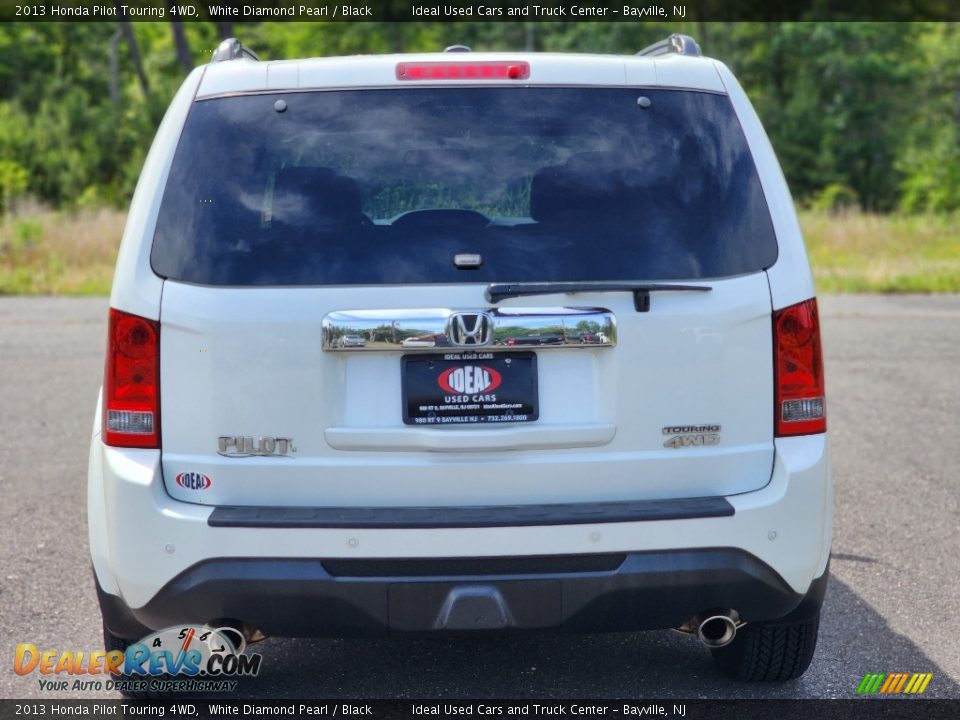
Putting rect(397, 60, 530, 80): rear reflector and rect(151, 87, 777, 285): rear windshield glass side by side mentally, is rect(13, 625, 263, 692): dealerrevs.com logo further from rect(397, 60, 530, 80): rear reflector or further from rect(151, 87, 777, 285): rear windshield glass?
rect(397, 60, 530, 80): rear reflector

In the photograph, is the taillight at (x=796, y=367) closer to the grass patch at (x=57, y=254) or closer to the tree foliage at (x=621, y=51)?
the grass patch at (x=57, y=254)

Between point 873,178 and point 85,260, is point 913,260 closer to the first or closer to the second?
point 85,260

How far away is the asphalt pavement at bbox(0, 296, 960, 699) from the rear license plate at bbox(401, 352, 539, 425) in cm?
95

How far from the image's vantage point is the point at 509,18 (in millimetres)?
54969

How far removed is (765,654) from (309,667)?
1.53m

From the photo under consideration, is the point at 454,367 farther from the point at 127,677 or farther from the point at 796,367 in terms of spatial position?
the point at 127,677

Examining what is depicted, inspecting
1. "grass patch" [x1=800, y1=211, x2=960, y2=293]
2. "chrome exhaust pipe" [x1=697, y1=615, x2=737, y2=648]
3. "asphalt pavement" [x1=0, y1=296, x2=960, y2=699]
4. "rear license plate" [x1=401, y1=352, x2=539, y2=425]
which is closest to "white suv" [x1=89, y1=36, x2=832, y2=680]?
"rear license plate" [x1=401, y1=352, x2=539, y2=425]

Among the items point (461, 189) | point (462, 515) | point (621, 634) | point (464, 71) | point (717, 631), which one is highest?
point (464, 71)

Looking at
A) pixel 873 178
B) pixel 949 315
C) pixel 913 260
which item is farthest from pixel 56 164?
pixel 873 178

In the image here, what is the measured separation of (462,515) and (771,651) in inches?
51.6

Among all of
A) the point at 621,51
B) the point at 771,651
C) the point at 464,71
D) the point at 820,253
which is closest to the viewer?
the point at 464,71

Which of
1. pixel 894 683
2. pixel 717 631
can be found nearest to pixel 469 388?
pixel 717 631

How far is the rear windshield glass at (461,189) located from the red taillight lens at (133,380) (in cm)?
18

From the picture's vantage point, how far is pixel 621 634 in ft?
14.9
